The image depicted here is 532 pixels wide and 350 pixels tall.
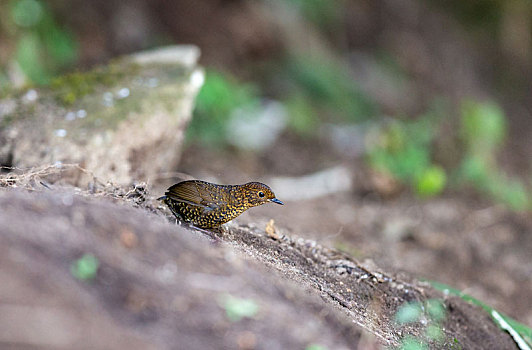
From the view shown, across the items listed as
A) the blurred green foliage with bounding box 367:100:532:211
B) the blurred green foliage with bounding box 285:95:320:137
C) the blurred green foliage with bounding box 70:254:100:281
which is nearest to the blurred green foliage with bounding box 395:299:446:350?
the blurred green foliage with bounding box 70:254:100:281

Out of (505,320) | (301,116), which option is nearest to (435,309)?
(505,320)

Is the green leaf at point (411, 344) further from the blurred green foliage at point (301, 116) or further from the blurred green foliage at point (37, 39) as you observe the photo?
the blurred green foliage at point (301, 116)

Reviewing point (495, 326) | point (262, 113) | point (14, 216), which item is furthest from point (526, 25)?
point (14, 216)

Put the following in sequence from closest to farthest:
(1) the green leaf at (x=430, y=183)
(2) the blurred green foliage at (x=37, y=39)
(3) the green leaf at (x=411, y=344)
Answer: (3) the green leaf at (x=411, y=344) < (1) the green leaf at (x=430, y=183) < (2) the blurred green foliage at (x=37, y=39)

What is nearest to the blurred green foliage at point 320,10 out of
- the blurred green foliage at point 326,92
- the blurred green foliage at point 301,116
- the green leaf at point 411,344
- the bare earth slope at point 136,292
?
the blurred green foliage at point 326,92

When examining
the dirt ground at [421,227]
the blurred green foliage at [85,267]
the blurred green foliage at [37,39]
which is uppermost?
the blurred green foliage at [37,39]

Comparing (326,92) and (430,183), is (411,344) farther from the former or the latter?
(326,92)

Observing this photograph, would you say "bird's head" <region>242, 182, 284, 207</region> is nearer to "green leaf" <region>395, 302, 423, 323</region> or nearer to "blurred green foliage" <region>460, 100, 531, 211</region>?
"green leaf" <region>395, 302, 423, 323</region>

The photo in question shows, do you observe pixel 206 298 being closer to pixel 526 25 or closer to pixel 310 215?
pixel 310 215

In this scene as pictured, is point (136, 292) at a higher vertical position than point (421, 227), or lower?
lower
